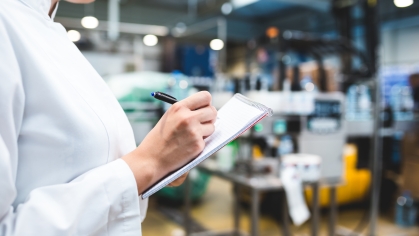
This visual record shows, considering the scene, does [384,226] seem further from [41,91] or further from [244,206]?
[41,91]

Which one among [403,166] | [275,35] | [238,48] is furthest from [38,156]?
[238,48]

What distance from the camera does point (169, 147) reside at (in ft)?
2.27

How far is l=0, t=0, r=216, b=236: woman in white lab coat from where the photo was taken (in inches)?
21.9

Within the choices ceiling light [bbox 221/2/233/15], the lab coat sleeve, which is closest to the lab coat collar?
the lab coat sleeve

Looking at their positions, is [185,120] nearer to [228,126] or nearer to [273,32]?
[228,126]

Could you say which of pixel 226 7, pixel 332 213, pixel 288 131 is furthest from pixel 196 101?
pixel 226 7

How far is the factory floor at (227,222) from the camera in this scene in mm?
3713

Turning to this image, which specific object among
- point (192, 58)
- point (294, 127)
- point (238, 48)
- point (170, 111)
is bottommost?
point (294, 127)

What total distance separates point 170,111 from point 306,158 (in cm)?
188

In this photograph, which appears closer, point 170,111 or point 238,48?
point 170,111

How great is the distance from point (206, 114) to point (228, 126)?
0.26 feet

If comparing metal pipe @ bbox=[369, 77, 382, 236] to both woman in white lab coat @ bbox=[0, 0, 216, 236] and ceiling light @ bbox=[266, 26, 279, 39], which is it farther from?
woman in white lab coat @ bbox=[0, 0, 216, 236]

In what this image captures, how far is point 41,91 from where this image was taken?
594 mm

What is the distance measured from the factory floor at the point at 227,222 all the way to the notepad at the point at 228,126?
9.91ft
